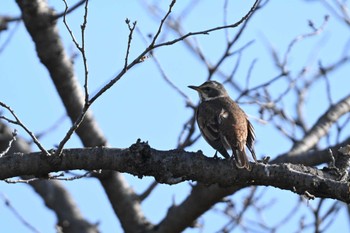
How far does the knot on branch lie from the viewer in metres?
6.08

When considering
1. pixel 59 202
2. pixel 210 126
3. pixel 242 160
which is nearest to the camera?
pixel 242 160

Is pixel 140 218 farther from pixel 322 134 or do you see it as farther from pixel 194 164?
pixel 194 164

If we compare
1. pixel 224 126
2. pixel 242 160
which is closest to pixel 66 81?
pixel 224 126

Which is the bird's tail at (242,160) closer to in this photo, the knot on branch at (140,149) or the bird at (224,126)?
the bird at (224,126)

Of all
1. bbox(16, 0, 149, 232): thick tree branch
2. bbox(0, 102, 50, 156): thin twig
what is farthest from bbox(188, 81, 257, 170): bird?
bbox(0, 102, 50, 156): thin twig

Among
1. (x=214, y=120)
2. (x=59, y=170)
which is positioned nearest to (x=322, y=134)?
(x=214, y=120)

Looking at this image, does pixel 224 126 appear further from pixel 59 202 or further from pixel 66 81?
pixel 59 202

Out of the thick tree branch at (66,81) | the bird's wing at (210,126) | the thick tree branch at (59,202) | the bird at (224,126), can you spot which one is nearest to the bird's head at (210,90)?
the bird at (224,126)

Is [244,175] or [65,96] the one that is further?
[65,96]

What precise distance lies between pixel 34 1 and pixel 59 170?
11.5 ft

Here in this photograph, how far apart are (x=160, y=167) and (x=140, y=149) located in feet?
0.71

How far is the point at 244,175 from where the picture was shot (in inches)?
246

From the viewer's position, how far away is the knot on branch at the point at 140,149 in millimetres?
6082

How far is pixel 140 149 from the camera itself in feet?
20.0
